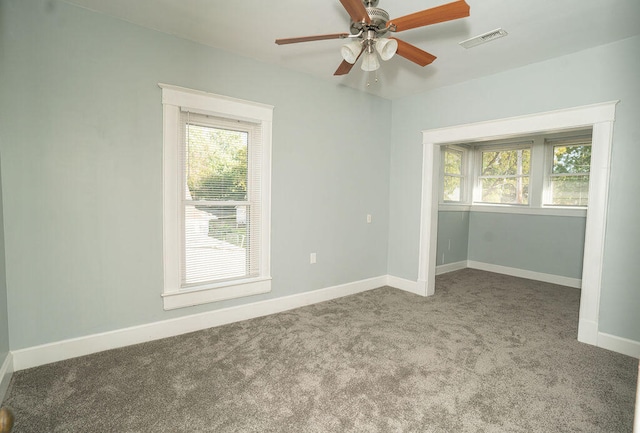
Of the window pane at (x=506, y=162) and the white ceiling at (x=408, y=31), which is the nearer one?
the white ceiling at (x=408, y=31)

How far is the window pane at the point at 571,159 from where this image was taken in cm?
484

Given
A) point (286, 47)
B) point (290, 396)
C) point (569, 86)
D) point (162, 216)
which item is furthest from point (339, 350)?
point (569, 86)

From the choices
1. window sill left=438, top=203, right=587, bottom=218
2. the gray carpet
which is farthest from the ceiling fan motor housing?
window sill left=438, top=203, right=587, bottom=218

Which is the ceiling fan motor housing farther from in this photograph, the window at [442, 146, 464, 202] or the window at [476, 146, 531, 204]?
the window at [476, 146, 531, 204]

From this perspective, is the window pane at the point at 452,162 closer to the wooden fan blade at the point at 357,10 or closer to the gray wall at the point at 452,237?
the gray wall at the point at 452,237

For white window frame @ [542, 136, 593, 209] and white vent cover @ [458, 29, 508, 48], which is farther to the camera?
white window frame @ [542, 136, 593, 209]

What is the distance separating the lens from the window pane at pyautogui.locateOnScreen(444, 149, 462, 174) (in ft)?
18.3

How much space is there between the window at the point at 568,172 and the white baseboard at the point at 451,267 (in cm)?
179

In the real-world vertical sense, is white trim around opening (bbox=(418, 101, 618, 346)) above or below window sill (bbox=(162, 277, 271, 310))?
above

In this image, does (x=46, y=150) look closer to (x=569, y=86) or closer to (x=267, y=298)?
(x=267, y=298)

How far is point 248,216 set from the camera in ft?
11.0

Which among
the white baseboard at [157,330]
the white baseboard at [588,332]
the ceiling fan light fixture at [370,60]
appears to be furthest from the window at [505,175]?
the ceiling fan light fixture at [370,60]

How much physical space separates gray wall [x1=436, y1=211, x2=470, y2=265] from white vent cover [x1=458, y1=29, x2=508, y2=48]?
10.3 feet

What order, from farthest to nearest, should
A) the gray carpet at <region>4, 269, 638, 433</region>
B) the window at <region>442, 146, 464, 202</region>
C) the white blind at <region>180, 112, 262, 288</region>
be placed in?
the window at <region>442, 146, 464, 202</region>, the white blind at <region>180, 112, 262, 288</region>, the gray carpet at <region>4, 269, 638, 433</region>
